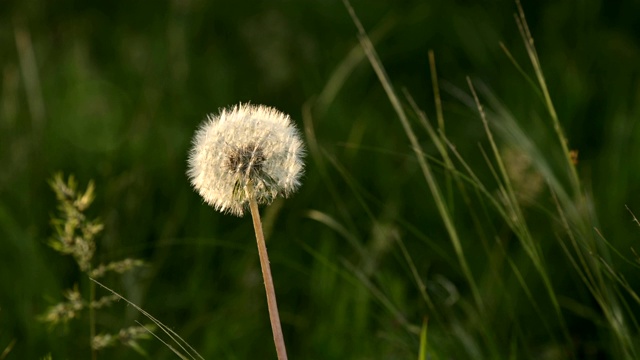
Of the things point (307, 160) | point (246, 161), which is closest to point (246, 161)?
point (246, 161)

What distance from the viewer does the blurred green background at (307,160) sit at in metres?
2.59

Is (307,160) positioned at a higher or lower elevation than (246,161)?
higher

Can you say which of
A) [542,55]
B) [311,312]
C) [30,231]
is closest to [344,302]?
[311,312]

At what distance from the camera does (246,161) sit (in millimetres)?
1356

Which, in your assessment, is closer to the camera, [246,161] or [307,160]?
[246,161]

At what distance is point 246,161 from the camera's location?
1.36 m

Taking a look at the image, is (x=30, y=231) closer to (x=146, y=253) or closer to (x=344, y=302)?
(x=146, y=253)

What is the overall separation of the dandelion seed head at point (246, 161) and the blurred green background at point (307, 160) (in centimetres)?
61

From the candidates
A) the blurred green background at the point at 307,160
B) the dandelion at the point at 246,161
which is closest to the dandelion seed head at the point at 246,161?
the dandelion at the point at 246,161

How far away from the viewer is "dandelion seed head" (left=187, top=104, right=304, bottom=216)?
1353 millimetres

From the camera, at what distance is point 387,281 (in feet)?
9.00

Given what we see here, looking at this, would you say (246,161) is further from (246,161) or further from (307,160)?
(307,160)

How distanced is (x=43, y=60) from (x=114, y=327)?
7.10ft

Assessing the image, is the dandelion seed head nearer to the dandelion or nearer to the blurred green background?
the dandelion
